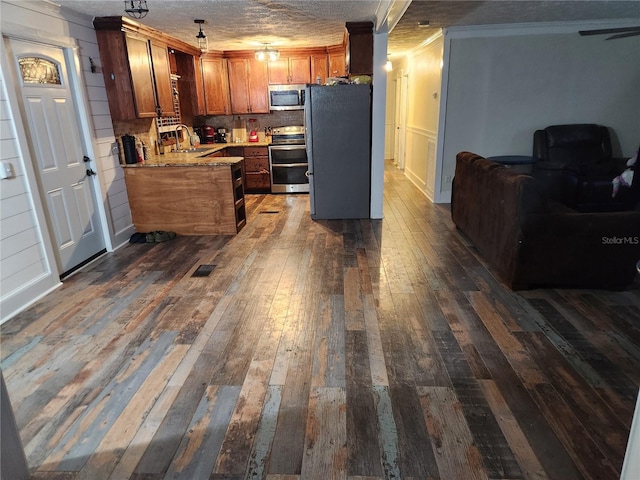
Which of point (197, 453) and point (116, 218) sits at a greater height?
point (116, 218)

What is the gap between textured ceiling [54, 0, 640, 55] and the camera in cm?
380

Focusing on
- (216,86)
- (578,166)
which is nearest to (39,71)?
(216,86)

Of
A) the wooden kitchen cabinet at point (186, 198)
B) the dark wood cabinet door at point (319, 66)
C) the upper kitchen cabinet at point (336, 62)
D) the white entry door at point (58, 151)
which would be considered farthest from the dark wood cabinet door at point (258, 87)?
the white entry door at point (58, 151)

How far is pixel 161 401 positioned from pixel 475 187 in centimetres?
335

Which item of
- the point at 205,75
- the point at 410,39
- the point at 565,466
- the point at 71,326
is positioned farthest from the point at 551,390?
the point at 205,75

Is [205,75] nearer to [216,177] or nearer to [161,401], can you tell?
[216,177]

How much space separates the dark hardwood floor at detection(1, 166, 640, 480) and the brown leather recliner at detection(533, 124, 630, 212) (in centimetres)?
196

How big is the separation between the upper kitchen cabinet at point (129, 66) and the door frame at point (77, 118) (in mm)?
357

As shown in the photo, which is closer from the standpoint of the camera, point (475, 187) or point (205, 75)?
point (475, 187)

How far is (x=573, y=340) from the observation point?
255 centimetres

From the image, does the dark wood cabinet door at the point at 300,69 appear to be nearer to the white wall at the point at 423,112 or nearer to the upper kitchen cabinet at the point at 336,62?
the upper kitchen cabinet at the point at 336,62

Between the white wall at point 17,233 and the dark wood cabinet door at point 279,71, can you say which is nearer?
the white wall at point 17,233

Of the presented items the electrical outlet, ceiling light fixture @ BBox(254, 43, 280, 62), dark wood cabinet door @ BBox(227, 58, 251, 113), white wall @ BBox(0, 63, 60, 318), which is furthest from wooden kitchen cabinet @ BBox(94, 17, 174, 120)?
dark wood cabinet door @ BBox(227, 58, 251, 113)

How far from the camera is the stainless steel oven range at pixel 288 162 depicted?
22.2ft
